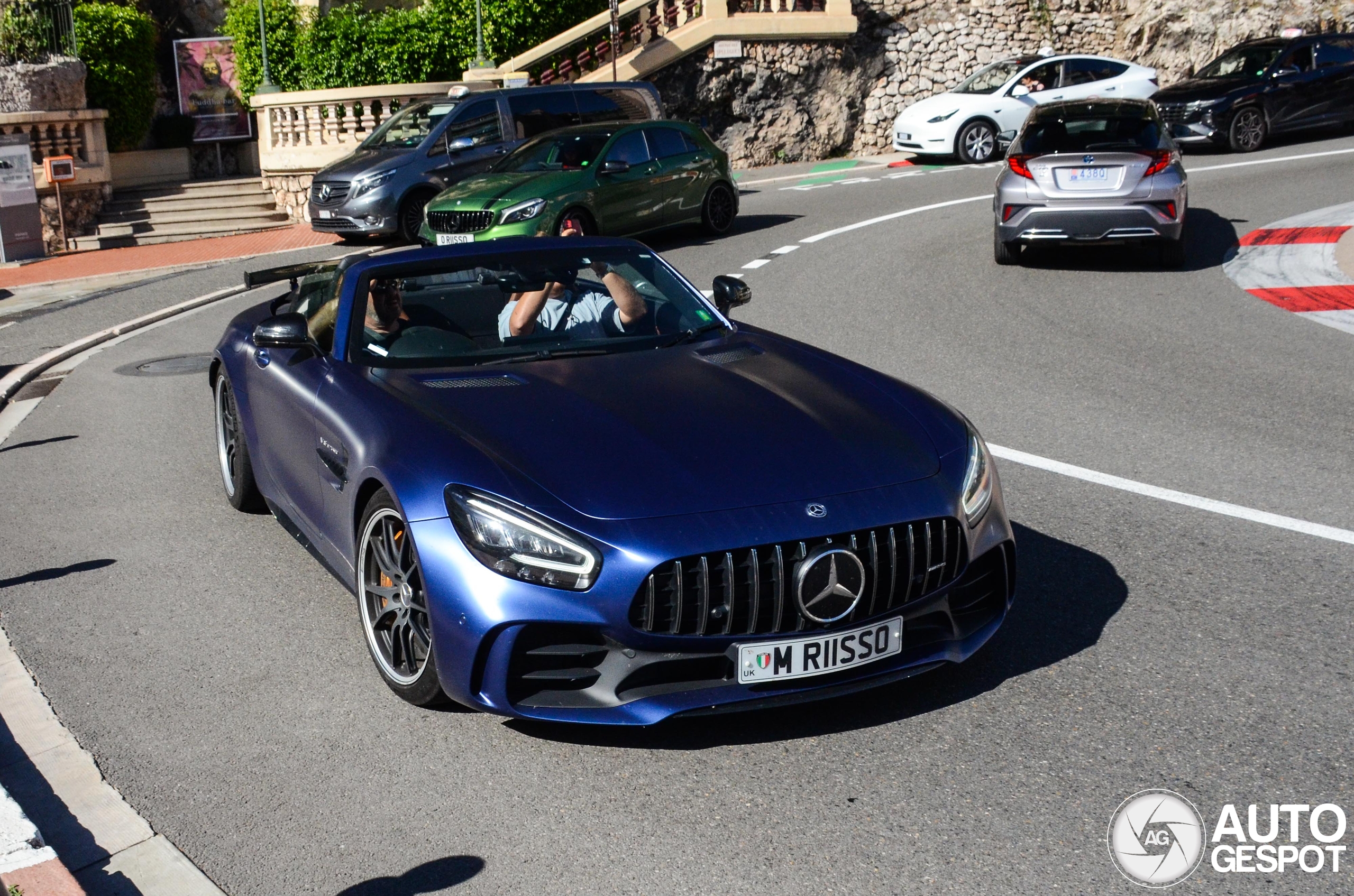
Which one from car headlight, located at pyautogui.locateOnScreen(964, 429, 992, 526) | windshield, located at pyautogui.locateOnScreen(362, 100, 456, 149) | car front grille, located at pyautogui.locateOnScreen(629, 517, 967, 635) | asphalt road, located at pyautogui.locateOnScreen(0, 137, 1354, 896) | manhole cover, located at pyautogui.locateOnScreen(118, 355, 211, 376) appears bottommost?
asphalt road, located at pyautogui.locateOnScreen(0, 137, 1354, 896)

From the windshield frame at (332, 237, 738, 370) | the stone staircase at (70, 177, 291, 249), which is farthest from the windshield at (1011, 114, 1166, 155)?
the stone staircase at (70, 177, 291, 249)

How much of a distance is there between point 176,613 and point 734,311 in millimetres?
7467

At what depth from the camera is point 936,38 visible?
30750 millimetres

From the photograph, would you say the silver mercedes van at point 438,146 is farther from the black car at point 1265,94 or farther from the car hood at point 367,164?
the black car at point 1265,94

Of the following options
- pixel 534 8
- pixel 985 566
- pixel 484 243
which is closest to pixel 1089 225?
pixel 484 243

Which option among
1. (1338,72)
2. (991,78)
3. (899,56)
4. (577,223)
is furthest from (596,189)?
(899,56)

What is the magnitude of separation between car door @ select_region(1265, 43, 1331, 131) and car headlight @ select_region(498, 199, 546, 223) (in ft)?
45.7

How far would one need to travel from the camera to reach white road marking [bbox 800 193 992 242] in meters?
17.4

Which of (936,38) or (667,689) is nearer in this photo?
(667,689)

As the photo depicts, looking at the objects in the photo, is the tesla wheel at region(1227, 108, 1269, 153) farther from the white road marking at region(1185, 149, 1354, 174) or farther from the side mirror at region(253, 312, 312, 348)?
the side mirror at region(253, 312, 312, 348)

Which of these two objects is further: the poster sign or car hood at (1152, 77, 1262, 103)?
the poster sign

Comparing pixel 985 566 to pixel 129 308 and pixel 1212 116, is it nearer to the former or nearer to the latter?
pixel 129 308

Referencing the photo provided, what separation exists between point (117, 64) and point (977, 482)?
1131 inches

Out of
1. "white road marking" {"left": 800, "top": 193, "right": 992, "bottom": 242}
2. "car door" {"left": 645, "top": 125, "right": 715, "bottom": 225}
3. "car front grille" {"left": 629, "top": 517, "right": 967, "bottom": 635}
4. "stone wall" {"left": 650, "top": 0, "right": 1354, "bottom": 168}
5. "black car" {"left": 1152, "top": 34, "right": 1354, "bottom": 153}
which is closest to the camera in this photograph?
"car front grille" {"left": 629, "top": 517, "right": 967, "bottom": 635}
